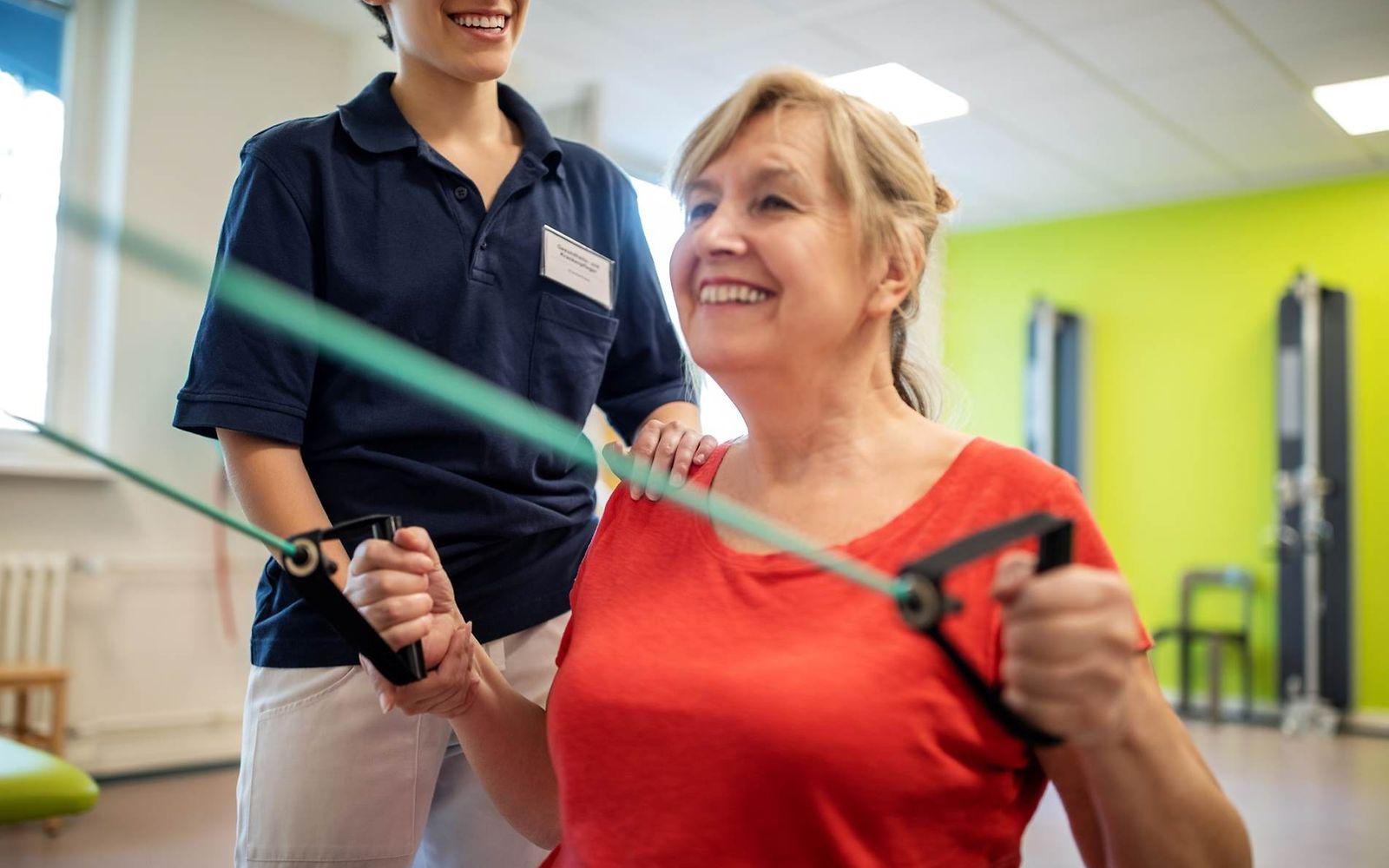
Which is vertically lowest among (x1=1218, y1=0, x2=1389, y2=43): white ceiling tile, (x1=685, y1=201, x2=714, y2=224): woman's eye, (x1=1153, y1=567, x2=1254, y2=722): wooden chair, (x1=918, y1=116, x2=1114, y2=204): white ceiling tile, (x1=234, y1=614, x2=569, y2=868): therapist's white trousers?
(x1=1153, y1=567, x2=1254, y2=722): wooden chair

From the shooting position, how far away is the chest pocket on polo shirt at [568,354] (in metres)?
1.53

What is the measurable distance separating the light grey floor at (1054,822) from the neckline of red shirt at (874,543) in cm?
291

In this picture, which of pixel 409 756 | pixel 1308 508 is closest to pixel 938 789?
pixel 409 756

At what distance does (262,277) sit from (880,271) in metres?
0.68

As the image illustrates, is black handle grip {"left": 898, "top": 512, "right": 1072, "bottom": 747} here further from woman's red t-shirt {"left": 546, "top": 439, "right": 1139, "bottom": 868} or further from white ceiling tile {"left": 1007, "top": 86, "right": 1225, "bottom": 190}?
white ceiling tile {"left": 1007, "top": 86, "right": 1225, "bottom": 190}

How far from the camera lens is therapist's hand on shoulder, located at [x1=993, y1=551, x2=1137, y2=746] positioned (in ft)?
2.41

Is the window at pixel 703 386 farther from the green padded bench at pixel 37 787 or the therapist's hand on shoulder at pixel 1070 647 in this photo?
the green padded bench at pixel 37 787

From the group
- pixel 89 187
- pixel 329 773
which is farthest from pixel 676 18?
pixel 329 773

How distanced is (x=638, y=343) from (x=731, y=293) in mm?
485

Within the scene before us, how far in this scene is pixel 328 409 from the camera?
54.4 inches

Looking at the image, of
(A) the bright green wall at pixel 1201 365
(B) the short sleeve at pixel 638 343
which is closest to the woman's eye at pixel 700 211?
(B) the short sleeve at pixel 638 343

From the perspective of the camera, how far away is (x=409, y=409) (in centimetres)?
138

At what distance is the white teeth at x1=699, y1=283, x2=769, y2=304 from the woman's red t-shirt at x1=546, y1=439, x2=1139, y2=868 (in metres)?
0.27

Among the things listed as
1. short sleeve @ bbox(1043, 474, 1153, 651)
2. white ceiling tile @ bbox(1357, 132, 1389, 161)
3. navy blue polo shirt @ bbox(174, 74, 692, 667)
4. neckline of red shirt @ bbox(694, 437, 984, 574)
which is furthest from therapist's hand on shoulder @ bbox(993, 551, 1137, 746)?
white ceiling tile @ bbox(1357, 132, 1389, 161)
